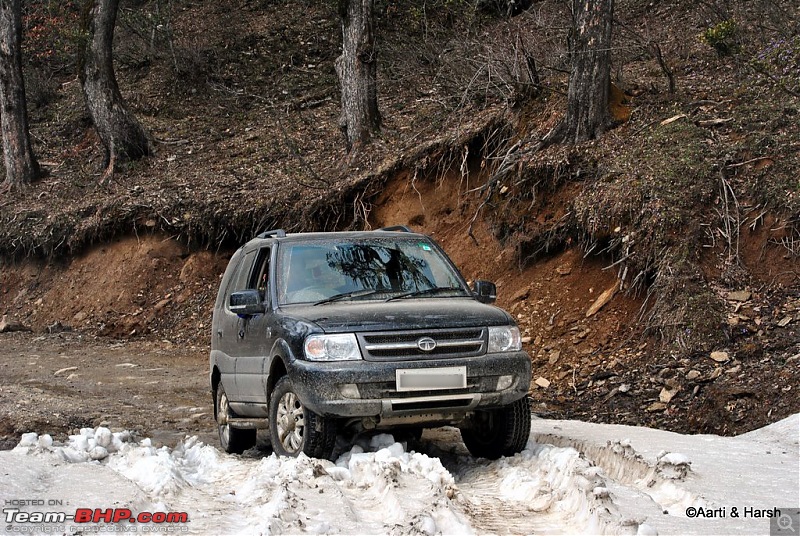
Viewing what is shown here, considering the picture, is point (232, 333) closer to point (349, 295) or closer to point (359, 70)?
point (349, 295)

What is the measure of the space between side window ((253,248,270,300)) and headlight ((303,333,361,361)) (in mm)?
1458

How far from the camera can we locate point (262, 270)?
758 cm

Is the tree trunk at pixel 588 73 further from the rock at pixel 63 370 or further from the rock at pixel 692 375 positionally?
the rock at pixel 63 370

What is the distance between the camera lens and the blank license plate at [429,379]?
594cm

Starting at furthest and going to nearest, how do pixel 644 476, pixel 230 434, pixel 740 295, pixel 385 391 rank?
pixel 740 295 → pixel 230 434 → pixel 385 391 → pixel 644 476

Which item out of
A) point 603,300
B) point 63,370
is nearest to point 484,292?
point 603,300

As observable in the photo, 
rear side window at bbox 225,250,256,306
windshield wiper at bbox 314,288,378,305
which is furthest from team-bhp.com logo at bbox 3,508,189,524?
rear side window at bbox 225,250,256,306

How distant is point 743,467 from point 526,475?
155cm

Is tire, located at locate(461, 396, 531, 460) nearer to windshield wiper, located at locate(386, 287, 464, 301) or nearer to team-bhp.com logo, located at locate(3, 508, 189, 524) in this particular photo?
windshield wiper, located at locate(386, 287, 464, 301)

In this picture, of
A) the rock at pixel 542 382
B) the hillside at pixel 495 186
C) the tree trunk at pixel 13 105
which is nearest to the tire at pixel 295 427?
the hillside at pixel 495 186

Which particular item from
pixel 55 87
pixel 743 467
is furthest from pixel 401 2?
pixel 743 467

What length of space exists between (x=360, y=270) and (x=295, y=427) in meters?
1.45

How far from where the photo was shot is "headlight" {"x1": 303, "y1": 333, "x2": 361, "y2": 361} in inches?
235

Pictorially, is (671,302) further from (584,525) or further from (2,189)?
(2,189)
